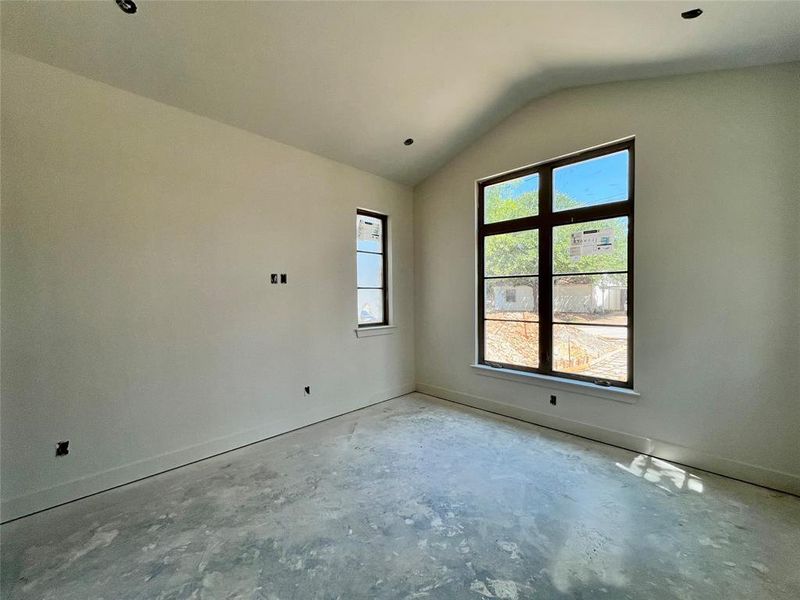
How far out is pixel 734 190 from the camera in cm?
248

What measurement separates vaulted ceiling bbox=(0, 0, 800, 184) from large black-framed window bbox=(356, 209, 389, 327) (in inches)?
49.7

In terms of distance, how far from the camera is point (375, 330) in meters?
4.31

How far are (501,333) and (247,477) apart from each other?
2.92m

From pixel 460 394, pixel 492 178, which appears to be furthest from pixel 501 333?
pixel 492 178

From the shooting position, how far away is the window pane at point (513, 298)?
371cm

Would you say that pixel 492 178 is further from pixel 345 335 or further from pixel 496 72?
pixel 345 335

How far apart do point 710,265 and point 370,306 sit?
10.8ft

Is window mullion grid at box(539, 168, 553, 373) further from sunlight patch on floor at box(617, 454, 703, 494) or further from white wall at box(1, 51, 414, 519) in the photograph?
white wall at box(1, 51, 414, 519)

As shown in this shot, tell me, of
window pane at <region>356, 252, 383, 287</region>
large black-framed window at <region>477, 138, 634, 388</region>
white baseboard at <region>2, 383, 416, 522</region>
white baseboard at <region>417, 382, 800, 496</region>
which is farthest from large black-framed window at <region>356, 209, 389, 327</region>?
white baseboard at <region>417, 382, 800, 496</region>

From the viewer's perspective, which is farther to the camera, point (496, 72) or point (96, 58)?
point (496, 72)

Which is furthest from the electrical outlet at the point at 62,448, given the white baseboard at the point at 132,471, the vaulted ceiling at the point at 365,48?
the vaulted ceiling at the point at 365,48

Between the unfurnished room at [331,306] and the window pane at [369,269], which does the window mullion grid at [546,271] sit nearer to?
the unfurnished room at [331,306]

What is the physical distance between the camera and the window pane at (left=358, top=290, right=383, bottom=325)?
4273 millimetres

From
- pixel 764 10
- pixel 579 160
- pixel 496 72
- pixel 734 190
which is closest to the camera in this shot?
pixel 764 10
